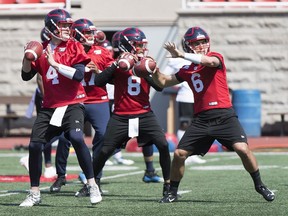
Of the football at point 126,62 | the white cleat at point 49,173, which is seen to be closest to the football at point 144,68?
the football at point 126,62

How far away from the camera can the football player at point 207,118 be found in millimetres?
9430

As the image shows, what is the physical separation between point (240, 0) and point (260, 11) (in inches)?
23.3

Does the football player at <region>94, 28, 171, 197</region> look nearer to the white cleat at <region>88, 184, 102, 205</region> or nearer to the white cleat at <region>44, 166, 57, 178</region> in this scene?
the white cleat at <region>88, 184, 102, 205</region>

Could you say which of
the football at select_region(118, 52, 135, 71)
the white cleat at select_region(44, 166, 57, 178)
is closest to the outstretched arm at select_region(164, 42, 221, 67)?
the football at select_region(118, 52, 135, 71)

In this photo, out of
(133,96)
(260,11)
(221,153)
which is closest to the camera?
(133,96)

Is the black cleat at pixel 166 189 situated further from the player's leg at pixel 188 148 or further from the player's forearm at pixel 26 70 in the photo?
the player's forearm at pixel 26 70

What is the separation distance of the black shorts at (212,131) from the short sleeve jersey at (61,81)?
111cm

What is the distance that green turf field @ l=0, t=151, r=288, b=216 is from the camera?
343 inches

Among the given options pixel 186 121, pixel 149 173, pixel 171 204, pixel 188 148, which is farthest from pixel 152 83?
pixel 186 121

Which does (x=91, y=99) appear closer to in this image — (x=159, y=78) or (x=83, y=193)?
(x=83, y=193)

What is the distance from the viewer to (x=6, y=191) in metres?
10.7

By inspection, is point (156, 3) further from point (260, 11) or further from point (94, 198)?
point (94, 198)

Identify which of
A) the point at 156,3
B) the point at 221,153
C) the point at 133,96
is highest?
the point at 133,96

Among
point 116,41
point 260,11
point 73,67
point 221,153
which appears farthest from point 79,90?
point 260,11
